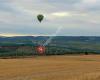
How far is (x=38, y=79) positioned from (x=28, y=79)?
4.32ft

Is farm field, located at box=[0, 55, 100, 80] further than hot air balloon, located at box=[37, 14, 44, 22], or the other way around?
hot air balloon, located at box=[37, 14, 44, 22]

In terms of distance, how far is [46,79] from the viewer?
32875 millimetres

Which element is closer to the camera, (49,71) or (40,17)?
(49,71)

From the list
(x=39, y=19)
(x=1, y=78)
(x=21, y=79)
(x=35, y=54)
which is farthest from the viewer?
(x=35, y=54)

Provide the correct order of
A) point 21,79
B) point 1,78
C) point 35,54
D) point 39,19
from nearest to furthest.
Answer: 1. point 21,79
2. point 1,78
3. point 39,19
4. point 35,54

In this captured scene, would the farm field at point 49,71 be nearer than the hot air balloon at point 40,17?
Yes

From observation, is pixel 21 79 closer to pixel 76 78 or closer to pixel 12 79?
pixel 12 79

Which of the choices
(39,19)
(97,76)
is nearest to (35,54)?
(39,19)

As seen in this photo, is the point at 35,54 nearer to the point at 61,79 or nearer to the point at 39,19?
the point at 39,19

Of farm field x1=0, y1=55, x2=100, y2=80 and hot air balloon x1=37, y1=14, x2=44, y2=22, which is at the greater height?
hot air balloon x1=37, y1=14, x2=44, y2=22

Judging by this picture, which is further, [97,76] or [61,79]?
[97,76]

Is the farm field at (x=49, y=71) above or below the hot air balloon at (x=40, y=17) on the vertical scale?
below

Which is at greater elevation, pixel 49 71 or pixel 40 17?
pixel 40 17

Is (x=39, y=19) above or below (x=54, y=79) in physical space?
above
